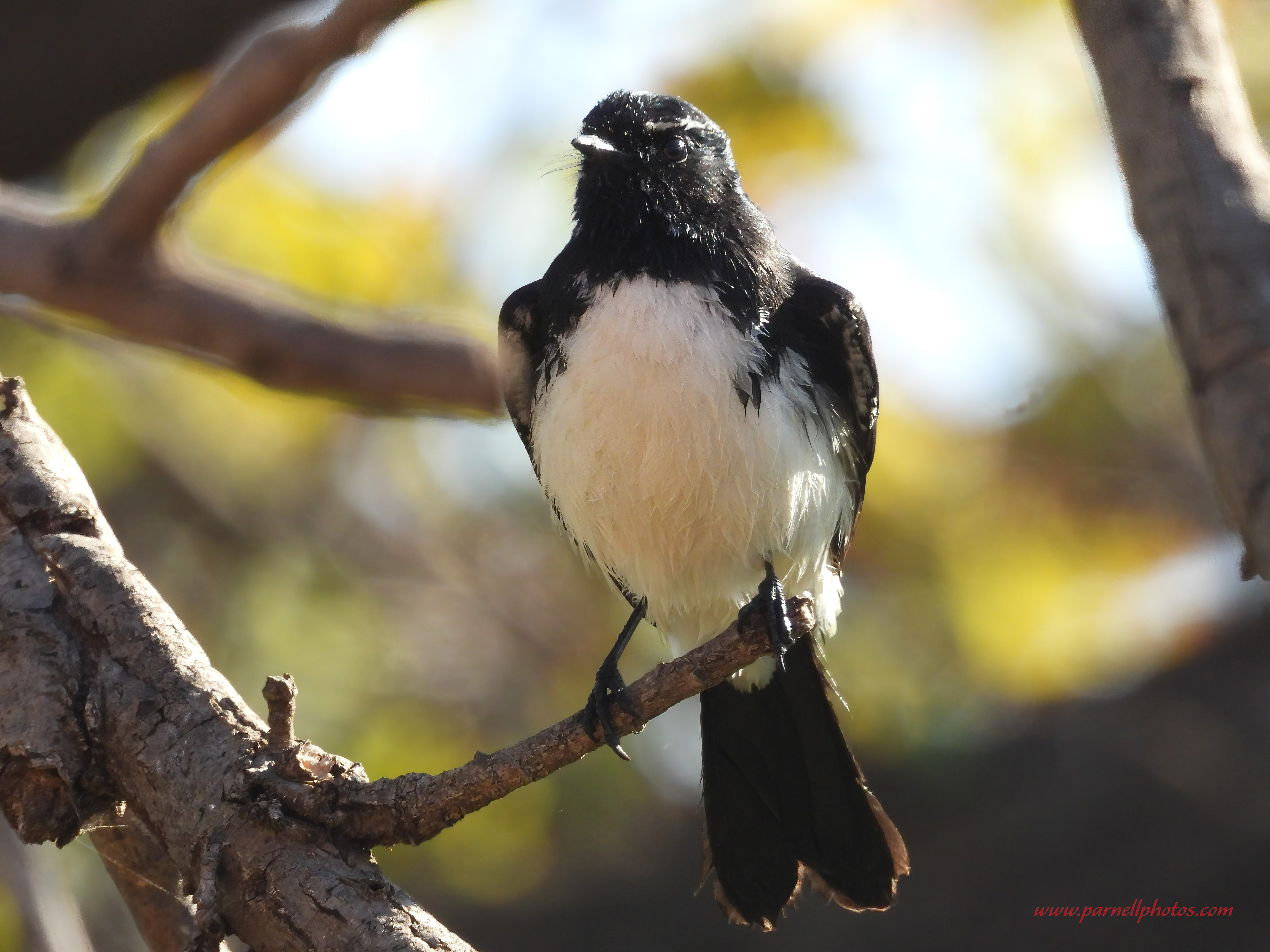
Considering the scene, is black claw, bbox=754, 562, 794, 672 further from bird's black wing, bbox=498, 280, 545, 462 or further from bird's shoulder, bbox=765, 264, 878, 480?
bird's black wing, bbox=498, 280, 545, 462

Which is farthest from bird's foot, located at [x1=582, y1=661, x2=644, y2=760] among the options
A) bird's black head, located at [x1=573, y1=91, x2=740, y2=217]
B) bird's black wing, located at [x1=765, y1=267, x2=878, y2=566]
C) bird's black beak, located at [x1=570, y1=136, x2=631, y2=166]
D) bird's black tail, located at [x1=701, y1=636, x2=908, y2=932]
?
bird's black beak, located at [x1=570, y1=136, x2=631, y2=166]

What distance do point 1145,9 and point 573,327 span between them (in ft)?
5.34

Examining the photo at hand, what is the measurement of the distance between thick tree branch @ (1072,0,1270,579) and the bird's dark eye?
1.52m

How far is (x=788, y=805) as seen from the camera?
366 cm

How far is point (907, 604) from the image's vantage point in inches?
208

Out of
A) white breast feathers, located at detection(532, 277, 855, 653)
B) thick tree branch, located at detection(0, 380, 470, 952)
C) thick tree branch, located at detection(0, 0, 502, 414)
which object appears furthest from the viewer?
thick tree branch, located at detection(0, 0, 502, 414)

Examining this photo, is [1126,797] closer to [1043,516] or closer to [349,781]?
[1043,516]

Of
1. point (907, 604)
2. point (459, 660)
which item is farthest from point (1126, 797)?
point (459, 660)

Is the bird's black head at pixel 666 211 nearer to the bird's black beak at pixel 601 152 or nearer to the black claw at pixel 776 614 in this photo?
the bird's black beak at pixel 601 152

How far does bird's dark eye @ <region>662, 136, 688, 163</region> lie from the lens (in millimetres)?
3654

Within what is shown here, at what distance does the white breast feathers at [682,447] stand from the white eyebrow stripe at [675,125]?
0.62 m

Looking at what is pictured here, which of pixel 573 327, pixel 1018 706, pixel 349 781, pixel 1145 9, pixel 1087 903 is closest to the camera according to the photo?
pixel 1145 9

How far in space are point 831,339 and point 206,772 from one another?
2084mm

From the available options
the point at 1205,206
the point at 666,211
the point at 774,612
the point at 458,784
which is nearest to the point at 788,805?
the point at 774,612
